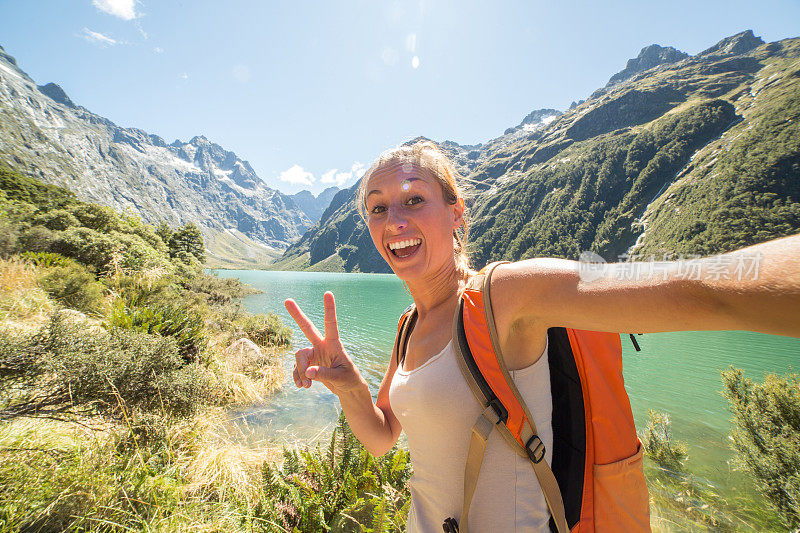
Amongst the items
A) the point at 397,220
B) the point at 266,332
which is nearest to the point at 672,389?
the point at 397,220

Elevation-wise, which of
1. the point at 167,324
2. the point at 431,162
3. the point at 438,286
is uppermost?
the point at 431,162

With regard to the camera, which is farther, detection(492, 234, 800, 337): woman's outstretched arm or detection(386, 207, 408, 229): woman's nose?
detection(386, 207, 408, 229): woman's nose

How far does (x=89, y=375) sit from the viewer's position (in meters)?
3.81

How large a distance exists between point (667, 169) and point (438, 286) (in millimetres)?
127544

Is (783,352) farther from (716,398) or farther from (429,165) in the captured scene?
(429,165)

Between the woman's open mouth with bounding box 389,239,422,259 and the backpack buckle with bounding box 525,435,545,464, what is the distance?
1.01 metres

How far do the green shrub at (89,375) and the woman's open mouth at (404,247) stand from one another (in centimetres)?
456

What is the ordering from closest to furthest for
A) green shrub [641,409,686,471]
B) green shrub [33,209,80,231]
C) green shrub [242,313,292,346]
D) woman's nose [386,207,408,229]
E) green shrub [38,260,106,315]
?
1. woman's nose [386,207,408,229]
2. green shrub [641,409,686,471]
3. green shrub [38,260,106,315]
4. green shrub [242,313,292,346]
5. green shrub [33,209,80,231]

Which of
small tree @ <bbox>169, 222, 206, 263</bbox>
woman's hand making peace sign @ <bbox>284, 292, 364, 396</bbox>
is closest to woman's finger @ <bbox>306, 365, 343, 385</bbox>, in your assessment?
woman's hand making peace sign @ <bbox>284, 292, 364, 396</bbox>

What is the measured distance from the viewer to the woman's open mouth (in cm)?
167

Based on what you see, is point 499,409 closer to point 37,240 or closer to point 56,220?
point 37,240

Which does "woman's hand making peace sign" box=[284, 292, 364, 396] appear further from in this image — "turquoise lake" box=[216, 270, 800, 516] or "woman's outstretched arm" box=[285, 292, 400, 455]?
"turquoise lake" box=[216, 270, 800, 516]

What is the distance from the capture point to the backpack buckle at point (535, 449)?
104 cm

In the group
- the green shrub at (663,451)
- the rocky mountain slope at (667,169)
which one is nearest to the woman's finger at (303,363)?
the green shrub at (663,451)
